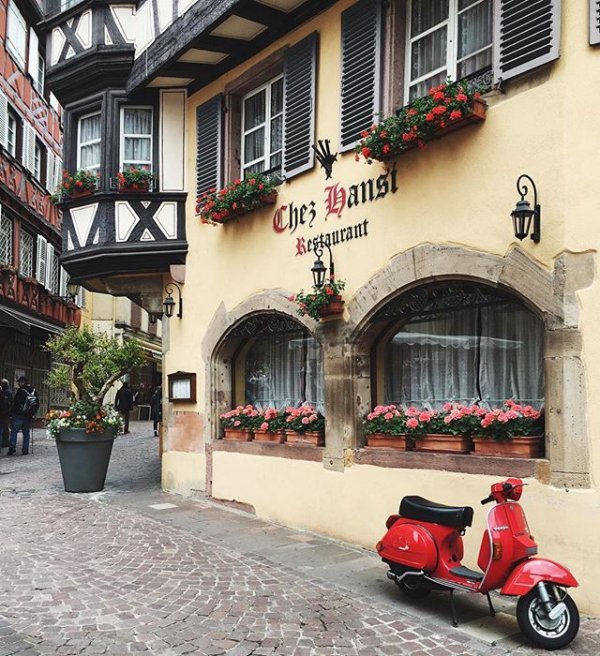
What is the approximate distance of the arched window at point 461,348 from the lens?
6.22 m

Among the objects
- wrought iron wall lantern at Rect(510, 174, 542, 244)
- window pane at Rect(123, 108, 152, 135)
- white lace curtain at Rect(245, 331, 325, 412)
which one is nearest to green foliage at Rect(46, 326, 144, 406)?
white lace curtain at Rect(245, 331, 325, 412)

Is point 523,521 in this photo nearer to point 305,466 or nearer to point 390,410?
point 390,410

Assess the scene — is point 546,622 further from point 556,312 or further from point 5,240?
point 5,240

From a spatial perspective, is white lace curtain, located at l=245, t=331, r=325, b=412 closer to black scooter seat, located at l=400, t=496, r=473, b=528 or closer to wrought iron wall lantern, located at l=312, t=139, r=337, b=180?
wrought iron wall lantern, located at l=312, t=139, r=337, b=180

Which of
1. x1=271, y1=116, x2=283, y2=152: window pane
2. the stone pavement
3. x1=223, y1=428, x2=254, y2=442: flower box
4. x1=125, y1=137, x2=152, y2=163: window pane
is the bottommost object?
the stone pavement

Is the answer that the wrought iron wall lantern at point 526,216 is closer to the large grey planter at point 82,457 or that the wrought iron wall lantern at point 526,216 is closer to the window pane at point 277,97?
the window pane at point 277,97

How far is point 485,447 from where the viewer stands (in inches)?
232

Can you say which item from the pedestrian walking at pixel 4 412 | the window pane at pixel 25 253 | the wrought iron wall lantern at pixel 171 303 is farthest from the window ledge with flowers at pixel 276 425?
the window pane at pixel 25 253

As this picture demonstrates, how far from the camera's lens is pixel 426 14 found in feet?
22.9

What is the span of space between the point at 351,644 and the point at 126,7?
9.34m

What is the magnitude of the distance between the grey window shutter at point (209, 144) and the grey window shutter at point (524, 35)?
14.9 feet

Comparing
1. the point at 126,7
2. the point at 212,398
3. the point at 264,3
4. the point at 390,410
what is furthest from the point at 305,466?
the point at 126,7

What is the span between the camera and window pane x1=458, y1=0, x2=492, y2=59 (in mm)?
6340

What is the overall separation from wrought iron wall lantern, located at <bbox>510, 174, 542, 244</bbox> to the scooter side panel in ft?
7.54
